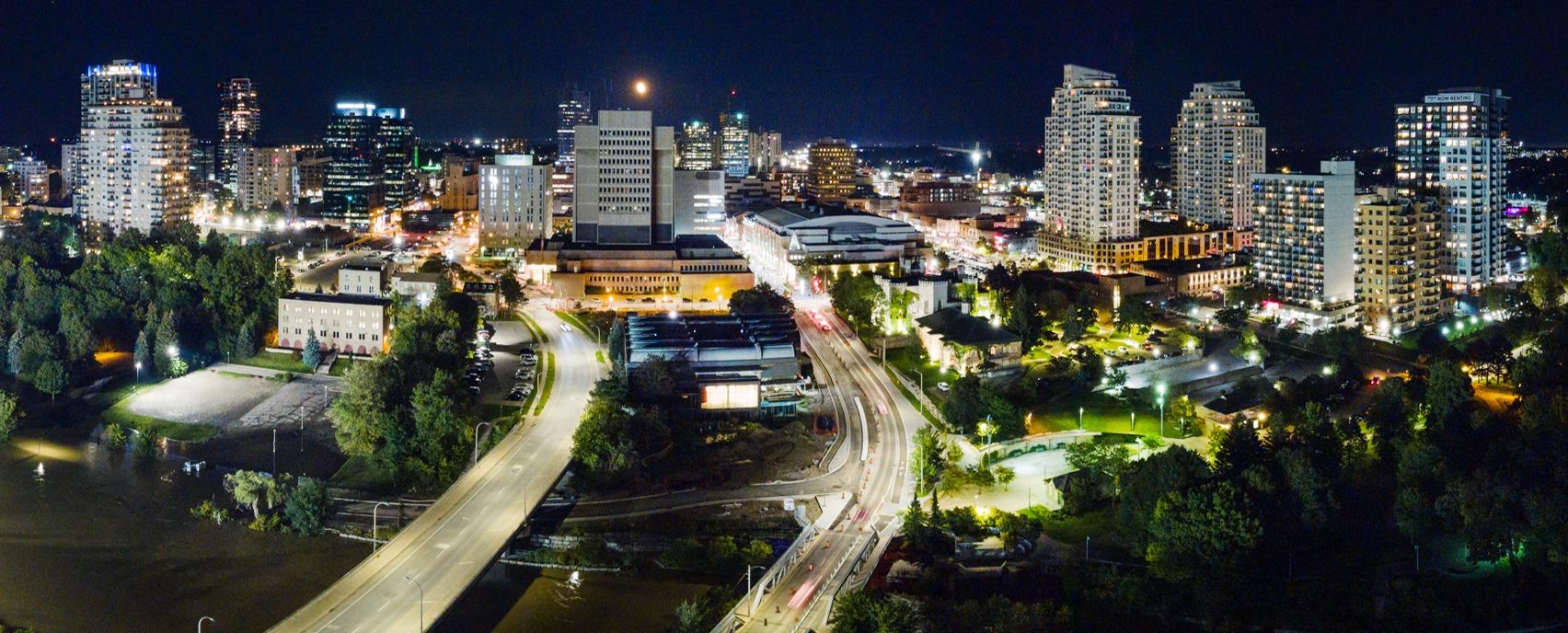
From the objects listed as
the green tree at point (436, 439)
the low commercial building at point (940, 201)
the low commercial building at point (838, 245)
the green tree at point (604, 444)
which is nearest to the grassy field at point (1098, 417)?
the green tree at point (604, 444)

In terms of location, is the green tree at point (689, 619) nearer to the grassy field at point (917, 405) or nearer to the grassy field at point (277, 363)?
the grassy field at point (917, 405)

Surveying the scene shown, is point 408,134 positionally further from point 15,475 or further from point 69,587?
point 69,587

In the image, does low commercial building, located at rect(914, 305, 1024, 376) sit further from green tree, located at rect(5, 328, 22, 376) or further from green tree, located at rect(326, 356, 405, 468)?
green tree, located at rect(5, 328, 22, 376)

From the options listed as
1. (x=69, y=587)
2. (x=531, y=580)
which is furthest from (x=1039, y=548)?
(x=69, y=587)

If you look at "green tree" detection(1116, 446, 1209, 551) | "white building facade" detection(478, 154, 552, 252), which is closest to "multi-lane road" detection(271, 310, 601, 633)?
"green tree" detection(1116, 446, 1209, 551)

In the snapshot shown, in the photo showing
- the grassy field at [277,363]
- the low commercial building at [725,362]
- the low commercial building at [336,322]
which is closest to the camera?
the low commercial building at [725,362]
